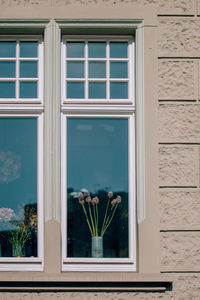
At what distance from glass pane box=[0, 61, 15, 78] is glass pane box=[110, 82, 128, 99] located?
1.21 metres

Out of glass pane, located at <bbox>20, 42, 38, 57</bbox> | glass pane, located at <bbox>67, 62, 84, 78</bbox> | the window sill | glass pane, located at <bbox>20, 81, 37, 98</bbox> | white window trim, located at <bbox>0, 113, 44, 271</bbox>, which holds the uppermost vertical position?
glass pane, located at <bbox>20, 42, 38, 57</bbox>

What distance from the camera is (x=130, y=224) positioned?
18.7 ft

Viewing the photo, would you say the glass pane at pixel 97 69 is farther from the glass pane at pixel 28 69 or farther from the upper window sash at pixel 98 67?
the glass pane at pixel 28 69

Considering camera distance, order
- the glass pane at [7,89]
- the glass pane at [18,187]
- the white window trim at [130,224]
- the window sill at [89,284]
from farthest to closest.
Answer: the glass pane at [7,89] < the glass pane at [18,187] < the white window trim at [130,224] < the window sill at [89,284]

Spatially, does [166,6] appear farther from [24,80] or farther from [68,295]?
[68,295]

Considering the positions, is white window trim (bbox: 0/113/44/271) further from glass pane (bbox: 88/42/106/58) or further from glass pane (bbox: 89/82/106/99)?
glass pane (bbox: 88/42/106/58)

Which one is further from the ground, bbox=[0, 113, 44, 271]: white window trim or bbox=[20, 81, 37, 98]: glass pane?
bbox=[20, 81, 37, 98]: glass pane

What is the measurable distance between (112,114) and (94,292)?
2.06 metres

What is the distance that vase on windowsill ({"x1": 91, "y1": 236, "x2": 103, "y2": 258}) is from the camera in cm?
566

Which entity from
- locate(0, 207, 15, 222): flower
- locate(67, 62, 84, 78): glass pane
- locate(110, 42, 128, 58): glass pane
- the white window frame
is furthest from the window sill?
locate(110, 42, 128, 58): glass pane

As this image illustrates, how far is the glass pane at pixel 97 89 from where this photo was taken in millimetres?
5871

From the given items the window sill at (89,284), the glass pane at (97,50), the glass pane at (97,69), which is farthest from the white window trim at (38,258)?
the glass pane at (97,50)

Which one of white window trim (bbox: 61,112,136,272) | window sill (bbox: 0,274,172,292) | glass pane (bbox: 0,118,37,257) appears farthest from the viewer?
glass pane (bbox: 0,118,37,257)

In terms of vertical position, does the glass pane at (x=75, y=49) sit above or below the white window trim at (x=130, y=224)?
above
